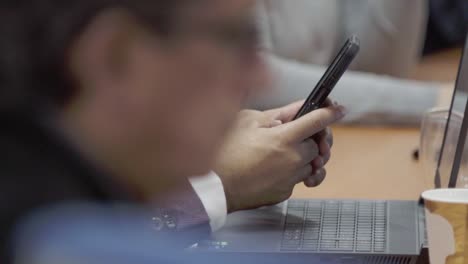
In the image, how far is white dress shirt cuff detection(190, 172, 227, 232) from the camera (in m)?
1.19

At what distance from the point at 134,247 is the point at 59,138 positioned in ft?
0.29

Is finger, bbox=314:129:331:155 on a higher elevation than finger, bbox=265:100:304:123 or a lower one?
lower

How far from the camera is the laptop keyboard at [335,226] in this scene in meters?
1.10

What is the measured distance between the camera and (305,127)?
4.21 feet

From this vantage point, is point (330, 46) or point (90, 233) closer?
point (90, 233)

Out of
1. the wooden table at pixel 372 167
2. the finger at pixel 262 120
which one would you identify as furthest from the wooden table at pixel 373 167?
the finger at pixel 262 120

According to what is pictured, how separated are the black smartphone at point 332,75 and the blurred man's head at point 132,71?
0.72 meters

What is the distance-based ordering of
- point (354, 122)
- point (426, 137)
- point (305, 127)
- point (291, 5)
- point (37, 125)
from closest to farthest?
point (37, 125)
point (305, 127)
point (426, 137)
point (354, 122)
point (291, 5)

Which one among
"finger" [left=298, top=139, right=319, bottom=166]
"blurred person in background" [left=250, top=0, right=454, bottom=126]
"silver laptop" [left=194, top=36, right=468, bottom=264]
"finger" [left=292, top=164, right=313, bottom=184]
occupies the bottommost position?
"silver laptop" [left=194, top=36, right=468, bottom=264]

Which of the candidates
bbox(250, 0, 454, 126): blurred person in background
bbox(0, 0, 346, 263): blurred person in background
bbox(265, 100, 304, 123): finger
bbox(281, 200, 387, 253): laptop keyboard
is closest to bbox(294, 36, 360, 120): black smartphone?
bbox(265, 100, 304, 123): finger

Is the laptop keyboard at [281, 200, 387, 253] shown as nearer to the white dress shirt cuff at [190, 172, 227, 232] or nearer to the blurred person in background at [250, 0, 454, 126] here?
the white dress shirt cuff at [190, 172, 227, 232]

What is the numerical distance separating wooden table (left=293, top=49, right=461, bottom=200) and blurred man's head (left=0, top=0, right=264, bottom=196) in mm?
863

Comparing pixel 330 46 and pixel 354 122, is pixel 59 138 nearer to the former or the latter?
pixel 354 122

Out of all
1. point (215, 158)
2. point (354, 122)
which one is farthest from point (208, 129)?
point (354, 122)
